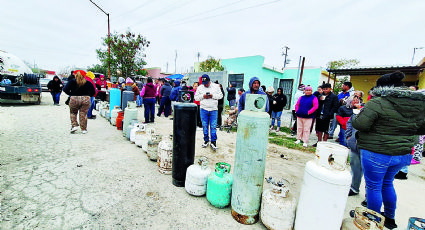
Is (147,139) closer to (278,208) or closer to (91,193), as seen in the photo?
(91,193)

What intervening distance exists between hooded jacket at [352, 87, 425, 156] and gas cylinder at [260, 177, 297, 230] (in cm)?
102

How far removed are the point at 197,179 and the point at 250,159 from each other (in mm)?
888

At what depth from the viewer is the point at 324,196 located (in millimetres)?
1635

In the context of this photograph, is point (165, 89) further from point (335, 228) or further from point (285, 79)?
point (285, 79)

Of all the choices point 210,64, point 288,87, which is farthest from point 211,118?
point 210,64

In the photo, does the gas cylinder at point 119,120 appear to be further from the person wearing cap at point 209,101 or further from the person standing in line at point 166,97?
the person wearing cap at point 209,101

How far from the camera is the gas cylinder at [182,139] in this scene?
105 inches

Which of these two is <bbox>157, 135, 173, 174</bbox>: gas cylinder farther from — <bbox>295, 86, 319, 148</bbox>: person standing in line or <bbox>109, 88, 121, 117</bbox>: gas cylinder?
<bbox>109, 88, 121, 117</bbox>: gas cylinder

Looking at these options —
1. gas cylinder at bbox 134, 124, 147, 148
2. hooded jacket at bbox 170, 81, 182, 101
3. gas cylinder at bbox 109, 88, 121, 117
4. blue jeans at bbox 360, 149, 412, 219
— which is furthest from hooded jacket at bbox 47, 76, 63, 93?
blue jeans at bbox 360, 149, 412, 219

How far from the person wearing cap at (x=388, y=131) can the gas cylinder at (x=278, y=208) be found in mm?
911

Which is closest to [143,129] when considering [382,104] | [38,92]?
[382,104]

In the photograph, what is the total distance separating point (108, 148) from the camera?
416 centimetres

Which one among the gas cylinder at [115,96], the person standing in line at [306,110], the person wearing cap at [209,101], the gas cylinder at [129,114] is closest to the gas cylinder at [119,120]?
the gas cylinder at [129,114]

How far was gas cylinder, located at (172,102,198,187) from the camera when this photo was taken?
267 cm
